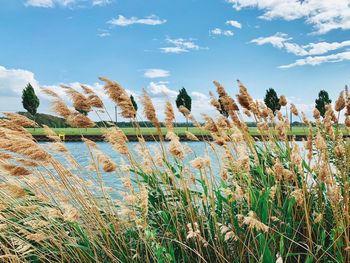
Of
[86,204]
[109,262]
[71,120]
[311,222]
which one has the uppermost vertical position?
[71,120]

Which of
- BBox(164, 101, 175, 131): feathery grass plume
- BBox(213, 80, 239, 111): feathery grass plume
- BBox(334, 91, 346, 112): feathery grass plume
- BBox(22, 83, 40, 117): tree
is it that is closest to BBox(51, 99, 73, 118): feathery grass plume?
BBox(164, 101, 175, 131): feathery grass plume

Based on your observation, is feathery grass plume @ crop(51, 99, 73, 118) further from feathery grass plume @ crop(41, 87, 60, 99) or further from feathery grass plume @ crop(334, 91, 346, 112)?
feathery grass plume @ crop(334, 91, 346, 112)

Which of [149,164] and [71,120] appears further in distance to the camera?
[149,164]

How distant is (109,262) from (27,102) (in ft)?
192

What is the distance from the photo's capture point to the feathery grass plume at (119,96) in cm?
347

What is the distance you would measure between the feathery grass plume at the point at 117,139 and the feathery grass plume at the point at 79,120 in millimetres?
172

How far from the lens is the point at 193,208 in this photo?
353cm

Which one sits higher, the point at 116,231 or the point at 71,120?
the point at 71,120

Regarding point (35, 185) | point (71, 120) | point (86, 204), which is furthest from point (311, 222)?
point (35, 185)

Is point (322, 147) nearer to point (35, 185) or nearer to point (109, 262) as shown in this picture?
point (109, 262)

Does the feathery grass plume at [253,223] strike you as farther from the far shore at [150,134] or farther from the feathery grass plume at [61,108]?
the feathery grass plume at [61,108]

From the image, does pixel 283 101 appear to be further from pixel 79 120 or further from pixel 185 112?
pixel 79 120

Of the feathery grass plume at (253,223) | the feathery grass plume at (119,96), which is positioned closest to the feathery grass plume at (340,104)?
the feathery grass plume at (119,96)

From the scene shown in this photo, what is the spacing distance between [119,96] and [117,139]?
39cm
